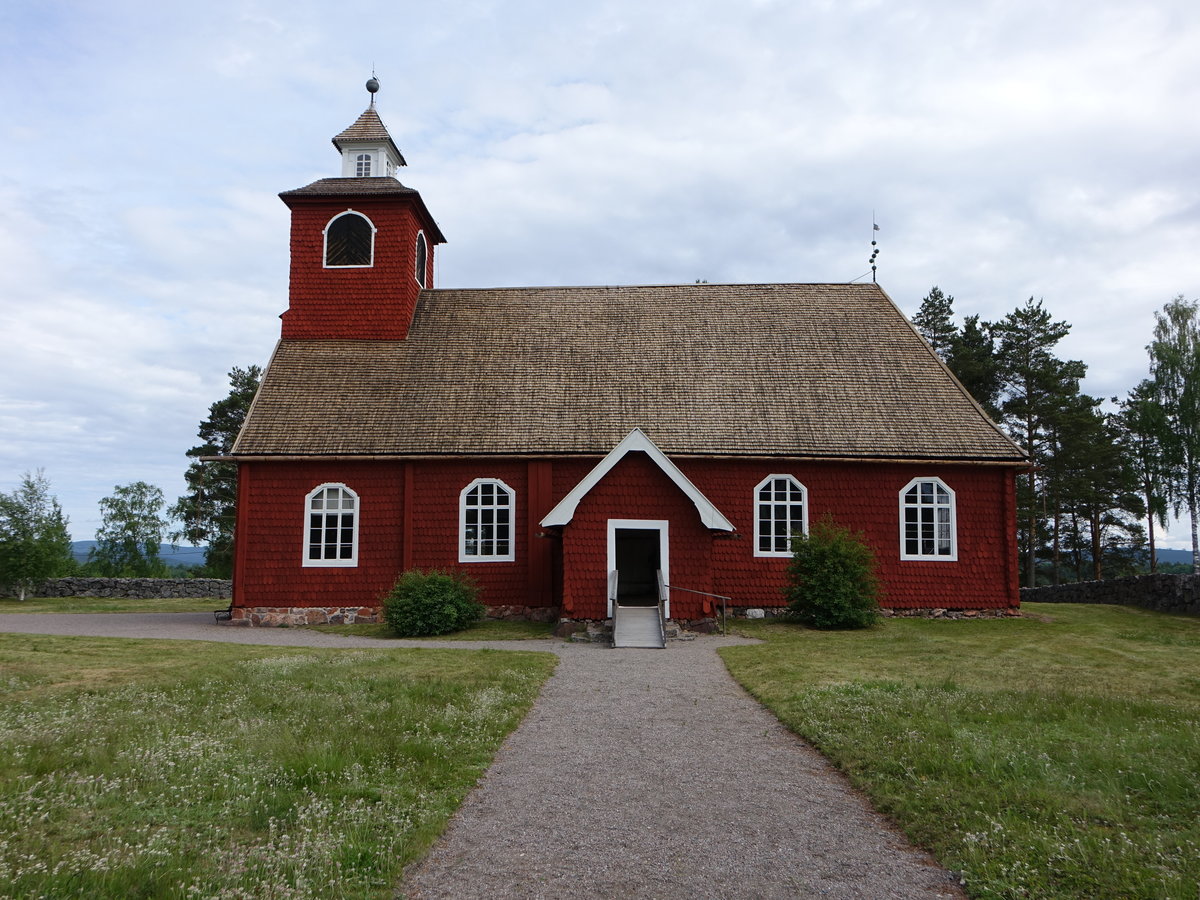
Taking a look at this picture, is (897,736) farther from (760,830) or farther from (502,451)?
(502,451)

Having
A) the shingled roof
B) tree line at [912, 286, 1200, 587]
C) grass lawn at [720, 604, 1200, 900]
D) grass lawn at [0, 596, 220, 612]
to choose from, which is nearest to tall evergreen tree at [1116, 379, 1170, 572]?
tree line at [912, 286, 1200, 587]

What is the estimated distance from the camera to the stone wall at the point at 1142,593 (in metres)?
22.3

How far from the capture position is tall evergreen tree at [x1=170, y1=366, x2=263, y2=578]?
44406 mm

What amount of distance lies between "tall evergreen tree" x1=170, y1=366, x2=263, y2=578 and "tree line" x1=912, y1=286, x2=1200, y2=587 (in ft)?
119

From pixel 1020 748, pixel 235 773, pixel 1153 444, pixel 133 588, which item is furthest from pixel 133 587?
pixel 1153 444

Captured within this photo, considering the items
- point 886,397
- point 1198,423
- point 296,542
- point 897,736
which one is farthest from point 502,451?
point 1198,423

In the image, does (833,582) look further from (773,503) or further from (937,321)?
(937,321)

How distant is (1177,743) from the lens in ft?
26.1

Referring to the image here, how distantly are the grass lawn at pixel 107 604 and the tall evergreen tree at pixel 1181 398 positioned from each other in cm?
3506

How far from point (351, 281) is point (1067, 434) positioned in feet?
105

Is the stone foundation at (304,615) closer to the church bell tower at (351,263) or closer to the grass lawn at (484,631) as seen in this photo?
the grass lawn at (484,631)

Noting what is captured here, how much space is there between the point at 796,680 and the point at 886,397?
499 inches

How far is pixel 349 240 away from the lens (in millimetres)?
24812

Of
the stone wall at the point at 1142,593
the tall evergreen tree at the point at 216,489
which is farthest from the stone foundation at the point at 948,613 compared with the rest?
the tall evergreen tree at the point at 216,489
